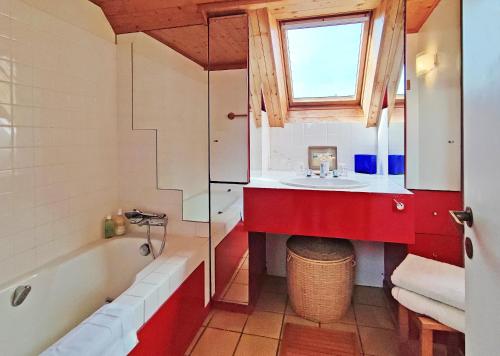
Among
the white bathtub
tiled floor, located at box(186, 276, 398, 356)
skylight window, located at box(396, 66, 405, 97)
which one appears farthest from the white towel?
skylight window, located at box(396, 66, 405, 97)

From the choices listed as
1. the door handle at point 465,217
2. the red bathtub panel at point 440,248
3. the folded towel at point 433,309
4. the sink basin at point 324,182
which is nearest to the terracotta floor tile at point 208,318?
the sink basin at point 324,182

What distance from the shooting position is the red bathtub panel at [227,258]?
Result: 2090 mm

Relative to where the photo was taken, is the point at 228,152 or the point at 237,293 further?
the point at 228,152

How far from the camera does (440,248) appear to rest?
70.1 inches

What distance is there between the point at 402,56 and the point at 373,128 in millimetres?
618

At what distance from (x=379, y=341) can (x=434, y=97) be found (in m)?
1.57

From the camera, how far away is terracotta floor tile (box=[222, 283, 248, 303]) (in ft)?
6.78

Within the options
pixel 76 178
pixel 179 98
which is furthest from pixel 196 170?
pixel 76 178

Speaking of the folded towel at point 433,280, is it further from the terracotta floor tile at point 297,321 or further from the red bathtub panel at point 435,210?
the terracotta floor tile at point 297,321

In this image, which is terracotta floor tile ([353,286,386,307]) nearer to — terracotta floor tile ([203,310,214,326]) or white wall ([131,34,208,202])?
terracotta floor tile ([203,310,214,326])

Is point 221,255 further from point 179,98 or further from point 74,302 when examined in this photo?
point 179,98

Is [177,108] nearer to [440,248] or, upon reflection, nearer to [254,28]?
[254,28]

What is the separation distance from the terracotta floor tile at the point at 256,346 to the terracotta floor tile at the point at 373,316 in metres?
0.65

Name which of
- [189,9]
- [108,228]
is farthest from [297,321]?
[189,9]
